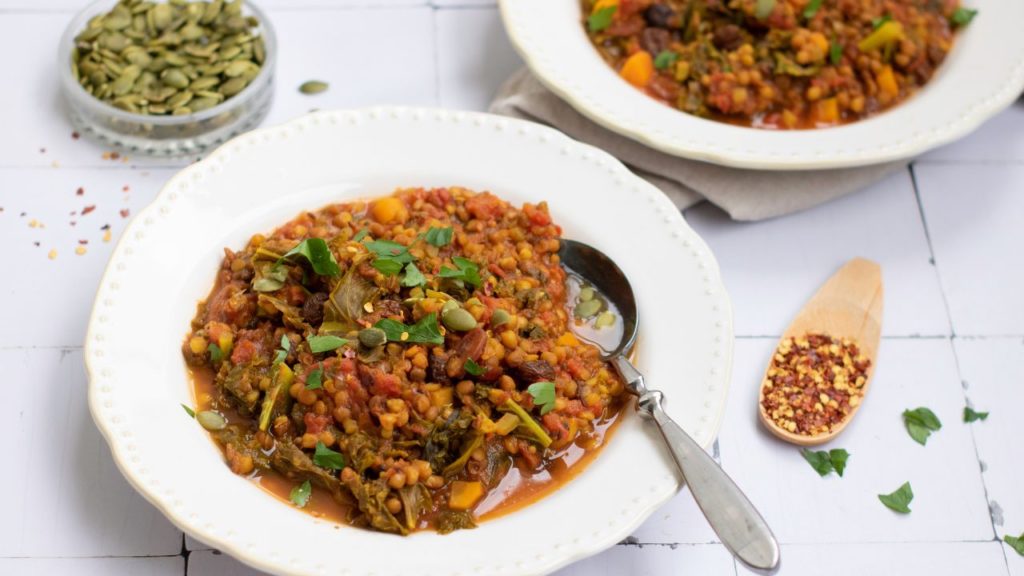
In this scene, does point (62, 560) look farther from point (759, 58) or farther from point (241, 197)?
point (759, 58)

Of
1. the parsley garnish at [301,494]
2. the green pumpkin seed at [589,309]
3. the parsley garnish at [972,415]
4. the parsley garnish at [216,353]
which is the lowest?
the parsley garnish at [972,415]

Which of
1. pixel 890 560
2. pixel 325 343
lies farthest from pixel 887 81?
pixel 325 343

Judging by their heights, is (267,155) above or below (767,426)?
above

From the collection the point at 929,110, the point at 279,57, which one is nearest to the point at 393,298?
the point at 279,57

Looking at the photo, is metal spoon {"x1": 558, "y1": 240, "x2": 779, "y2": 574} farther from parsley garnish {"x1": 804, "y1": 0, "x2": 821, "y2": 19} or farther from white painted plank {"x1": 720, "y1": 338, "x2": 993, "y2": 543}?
parsley garnish {"x1": 804, "y1": 0, "x2": 821, "y2": 19}

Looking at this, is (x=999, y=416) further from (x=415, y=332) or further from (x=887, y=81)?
(x=415, y=332)

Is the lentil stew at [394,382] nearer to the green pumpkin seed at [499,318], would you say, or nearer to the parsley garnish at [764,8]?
the green pumpkin seed at [499,318]

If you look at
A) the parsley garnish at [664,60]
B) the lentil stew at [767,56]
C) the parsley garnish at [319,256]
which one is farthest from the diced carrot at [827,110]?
the parsley garnish at [319,256]

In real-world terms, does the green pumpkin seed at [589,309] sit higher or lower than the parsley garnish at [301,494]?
higher

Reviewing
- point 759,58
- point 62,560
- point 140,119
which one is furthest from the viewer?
point 759,58
